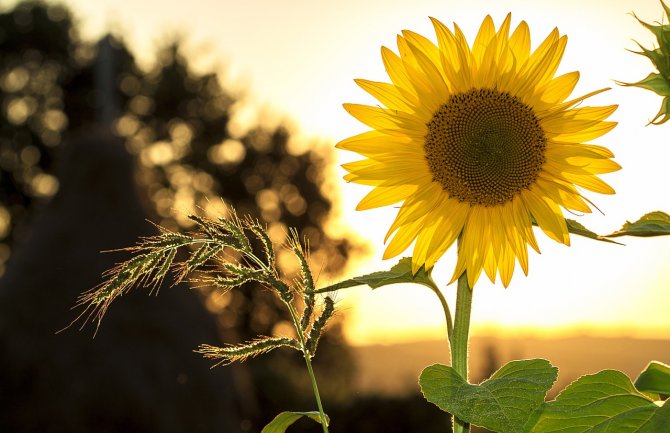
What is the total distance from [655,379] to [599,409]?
0.13 m

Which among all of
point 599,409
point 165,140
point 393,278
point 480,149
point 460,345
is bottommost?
point 599,409

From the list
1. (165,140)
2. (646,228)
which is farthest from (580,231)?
(165,140)

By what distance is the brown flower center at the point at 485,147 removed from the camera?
1.95m

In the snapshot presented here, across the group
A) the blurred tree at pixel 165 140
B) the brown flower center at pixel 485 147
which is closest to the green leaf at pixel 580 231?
the brown flower center at pixel 485 147

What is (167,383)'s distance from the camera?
40.1 feet

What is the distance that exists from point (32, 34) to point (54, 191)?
19515mm

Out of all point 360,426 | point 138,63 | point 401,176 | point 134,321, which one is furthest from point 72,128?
point 401,176

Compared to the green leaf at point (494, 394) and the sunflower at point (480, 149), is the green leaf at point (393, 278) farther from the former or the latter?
the green leaf at point (494, 394)

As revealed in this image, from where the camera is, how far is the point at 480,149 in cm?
203

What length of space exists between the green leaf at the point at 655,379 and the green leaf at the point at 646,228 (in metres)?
0.25

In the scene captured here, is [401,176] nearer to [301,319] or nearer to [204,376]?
[301,319]

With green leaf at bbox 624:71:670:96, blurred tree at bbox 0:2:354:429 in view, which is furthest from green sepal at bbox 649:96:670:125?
blurred tree at bbox 0:2:354:429

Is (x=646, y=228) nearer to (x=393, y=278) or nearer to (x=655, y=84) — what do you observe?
(x=655, y=84)

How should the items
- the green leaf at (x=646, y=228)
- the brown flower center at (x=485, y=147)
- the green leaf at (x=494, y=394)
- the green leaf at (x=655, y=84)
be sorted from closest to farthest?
the green leaf at (x=494, y=394)
the green leaf at (x=646, y=228)
the green leaf at (x=655, y=84)
the brown flower center at (x=485, y=147)
